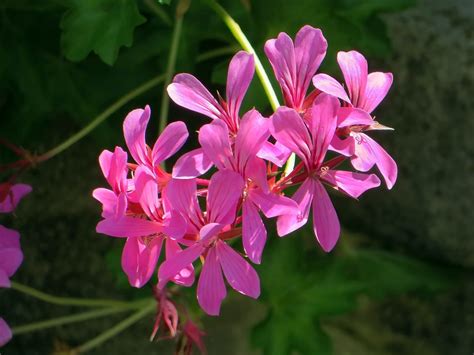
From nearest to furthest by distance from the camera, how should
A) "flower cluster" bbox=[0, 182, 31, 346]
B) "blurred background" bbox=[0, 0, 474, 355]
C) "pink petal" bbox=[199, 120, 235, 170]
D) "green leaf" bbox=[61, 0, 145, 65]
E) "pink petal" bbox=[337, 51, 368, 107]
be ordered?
"pink petal" bbox=[199, 120, 235, 170] < "pink petal" bbox=[337, 51, 368, 107] < "flower cluster" bbox=[0, 182, 31, 346] < "green leaf" bbox=[61, 0, 145, 65] < "blurred background" bbox=[0, 0, 474, 355]

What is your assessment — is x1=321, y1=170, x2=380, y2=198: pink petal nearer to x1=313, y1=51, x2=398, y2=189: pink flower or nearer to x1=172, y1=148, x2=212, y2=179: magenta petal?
x1=313, y1=51, x2=398, y2=189: pink flower

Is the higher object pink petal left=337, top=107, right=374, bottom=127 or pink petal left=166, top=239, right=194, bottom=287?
pink petal left=337, top=107, right=374, bottom=127

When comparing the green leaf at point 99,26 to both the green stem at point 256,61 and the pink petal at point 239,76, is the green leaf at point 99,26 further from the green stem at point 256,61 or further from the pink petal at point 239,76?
the pink petal at point 239,76

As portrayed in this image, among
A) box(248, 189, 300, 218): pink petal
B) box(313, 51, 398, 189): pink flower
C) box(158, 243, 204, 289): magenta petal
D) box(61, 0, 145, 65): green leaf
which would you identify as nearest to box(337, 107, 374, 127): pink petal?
box(313, 51, 398, 189): pink flower

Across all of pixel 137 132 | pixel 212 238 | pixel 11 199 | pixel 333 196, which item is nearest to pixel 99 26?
pixel 11 199

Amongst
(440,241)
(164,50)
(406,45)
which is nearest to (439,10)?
(406,45)

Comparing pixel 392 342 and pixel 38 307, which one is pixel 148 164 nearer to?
pixel 38 307

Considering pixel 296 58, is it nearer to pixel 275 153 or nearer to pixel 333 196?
pixel 275 153
